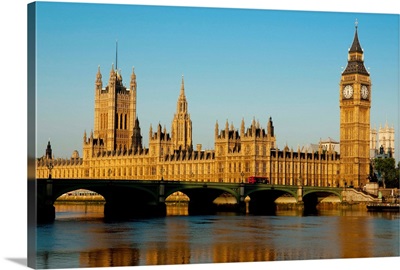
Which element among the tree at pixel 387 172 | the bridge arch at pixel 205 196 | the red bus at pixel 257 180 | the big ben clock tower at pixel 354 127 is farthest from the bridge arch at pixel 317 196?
the big ben clock tower at pixel 354 127

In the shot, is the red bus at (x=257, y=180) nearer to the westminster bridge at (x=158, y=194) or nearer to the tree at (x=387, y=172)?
the westminster bridge at (x=158, y=194)

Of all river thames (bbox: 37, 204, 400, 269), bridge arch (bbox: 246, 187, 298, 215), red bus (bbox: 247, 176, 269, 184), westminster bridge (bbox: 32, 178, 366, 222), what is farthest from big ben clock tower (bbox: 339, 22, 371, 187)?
river thames (bbox: 37, 204, 400, 269)

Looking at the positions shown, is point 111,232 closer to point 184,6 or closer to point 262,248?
point 262,248

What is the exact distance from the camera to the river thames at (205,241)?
21.7m

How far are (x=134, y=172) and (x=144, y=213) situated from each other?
37623mm

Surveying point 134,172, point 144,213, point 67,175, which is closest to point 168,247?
point 144,213

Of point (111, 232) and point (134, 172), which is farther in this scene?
point (134, 172)

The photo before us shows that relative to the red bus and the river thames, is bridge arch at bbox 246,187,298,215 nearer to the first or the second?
the red bus

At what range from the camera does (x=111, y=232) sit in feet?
102

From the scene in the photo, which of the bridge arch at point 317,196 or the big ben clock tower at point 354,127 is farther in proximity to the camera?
the big ben clock tower at point 354,127

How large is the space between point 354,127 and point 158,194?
97.0ft

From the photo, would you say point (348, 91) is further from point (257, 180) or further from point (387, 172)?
point (257, 180)

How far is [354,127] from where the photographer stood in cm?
7231

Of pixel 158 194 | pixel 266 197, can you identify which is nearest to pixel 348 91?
pixel 266 197
